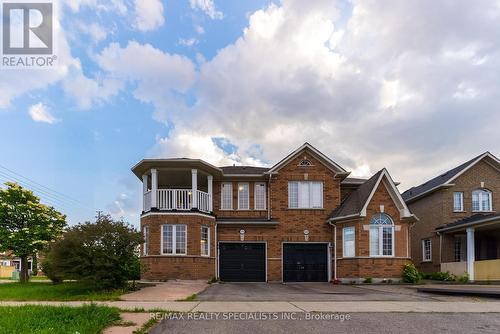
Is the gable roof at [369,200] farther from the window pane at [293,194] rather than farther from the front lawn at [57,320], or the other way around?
the front lawn at [57,320]

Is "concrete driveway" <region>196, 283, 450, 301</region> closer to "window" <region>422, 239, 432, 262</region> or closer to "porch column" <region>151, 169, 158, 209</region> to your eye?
"porch column" <region>151, 169, 158, 209</region>

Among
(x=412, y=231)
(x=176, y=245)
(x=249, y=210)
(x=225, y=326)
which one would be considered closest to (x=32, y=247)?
(x=176, y=245)

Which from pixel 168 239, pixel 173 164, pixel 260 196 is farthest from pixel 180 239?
pixel 260 196

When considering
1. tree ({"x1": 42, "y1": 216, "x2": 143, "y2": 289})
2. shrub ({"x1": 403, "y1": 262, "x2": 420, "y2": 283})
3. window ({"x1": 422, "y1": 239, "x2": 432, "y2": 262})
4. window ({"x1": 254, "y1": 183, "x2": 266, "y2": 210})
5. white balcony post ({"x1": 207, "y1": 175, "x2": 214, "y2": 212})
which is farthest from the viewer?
window ({"x1": 422, "y1": 239, "x2": 432, "y2": 262})

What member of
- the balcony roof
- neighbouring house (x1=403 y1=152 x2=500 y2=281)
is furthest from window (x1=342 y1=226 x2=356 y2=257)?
the balcony roof

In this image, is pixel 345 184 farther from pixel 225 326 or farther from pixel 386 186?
pixel 225 326

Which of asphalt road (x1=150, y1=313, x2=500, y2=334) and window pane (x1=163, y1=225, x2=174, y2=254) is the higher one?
window pane (x1=163, y1=225, x2=174, y2=254)

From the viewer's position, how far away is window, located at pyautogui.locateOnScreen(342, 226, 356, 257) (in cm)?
2330

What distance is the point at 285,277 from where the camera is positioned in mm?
25125

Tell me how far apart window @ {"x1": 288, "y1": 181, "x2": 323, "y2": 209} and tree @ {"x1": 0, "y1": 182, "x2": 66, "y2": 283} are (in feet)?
42.6

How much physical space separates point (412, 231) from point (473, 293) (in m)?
16.0

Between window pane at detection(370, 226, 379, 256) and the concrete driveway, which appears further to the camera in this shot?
window pane at detection(370, 226, 379, 256)

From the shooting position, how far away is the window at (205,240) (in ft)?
77.1

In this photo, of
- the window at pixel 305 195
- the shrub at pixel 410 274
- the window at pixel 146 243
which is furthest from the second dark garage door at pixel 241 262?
the shrub at pixel 410 274
